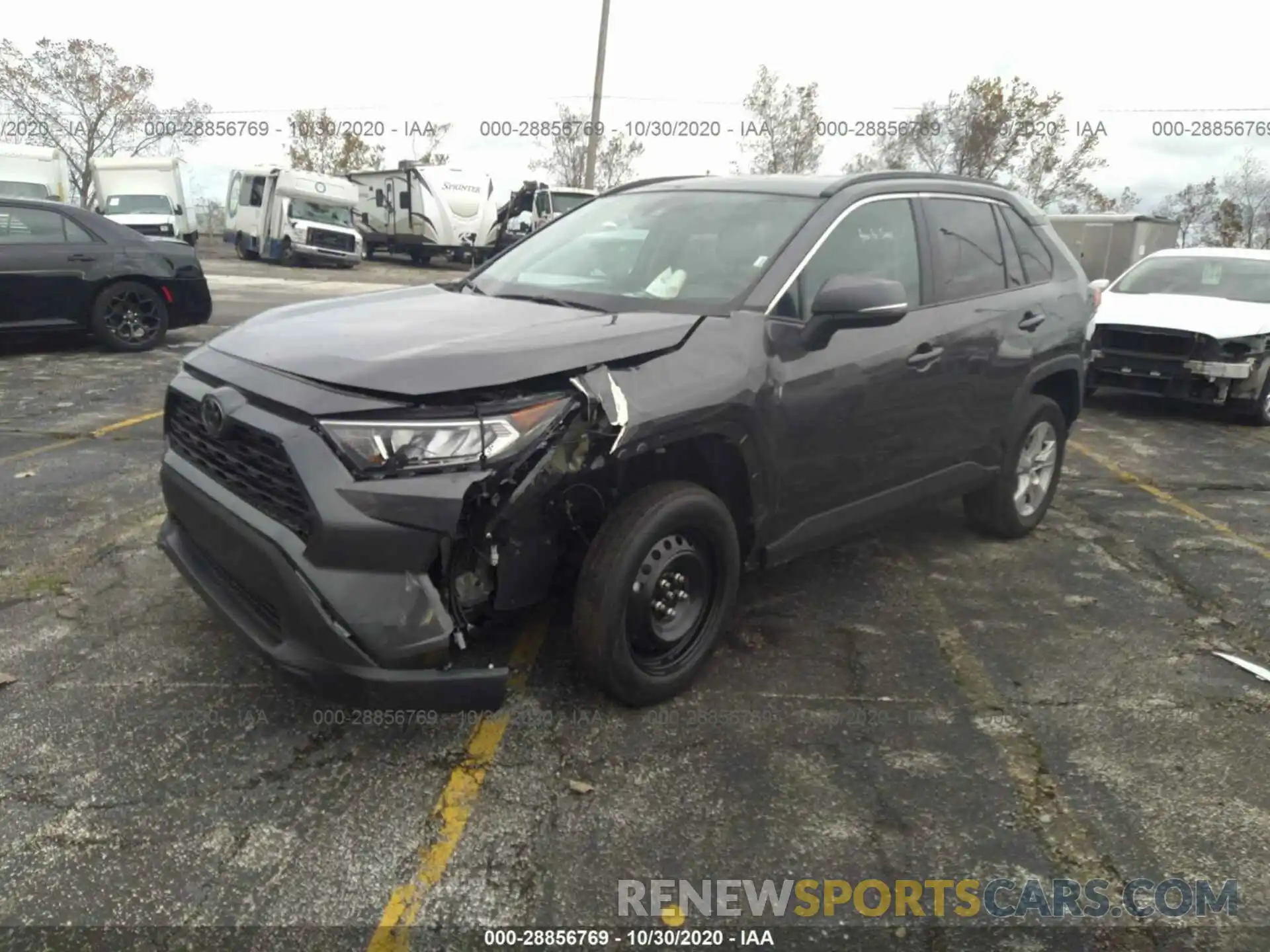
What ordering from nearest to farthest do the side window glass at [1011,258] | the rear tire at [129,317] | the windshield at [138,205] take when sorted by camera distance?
the side window glass at [1011,258], the rear tire at [129,317], the windshield at [138,205]

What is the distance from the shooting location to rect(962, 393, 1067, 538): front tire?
4.78 m

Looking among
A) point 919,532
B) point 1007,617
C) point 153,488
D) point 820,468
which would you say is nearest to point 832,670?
point 820,468

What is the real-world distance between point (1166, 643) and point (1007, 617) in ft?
2.07

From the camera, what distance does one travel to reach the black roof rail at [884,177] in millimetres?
3779

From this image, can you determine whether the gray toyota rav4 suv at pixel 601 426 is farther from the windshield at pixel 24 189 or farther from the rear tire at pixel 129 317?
the windshield at pixel 24 189

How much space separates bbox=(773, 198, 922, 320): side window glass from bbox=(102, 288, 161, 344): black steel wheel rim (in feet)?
27.3

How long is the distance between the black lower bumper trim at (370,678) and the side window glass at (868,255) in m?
1.68

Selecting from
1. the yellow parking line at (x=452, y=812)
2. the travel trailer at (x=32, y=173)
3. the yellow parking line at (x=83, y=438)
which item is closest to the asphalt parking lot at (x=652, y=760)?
the yellow parking line at (x=452, y=812)

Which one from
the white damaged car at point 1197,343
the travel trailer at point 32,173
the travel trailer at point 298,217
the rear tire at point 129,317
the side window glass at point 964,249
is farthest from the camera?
the travel trailer at point 298,217

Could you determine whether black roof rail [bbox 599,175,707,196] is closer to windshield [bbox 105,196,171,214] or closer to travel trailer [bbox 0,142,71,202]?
travel trailer [bbox 0,142,71,202]

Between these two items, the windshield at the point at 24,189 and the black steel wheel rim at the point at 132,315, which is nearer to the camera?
the black steel wheel rim at the point at 132,315

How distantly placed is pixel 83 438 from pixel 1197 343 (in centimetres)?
935

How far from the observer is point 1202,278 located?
994cm

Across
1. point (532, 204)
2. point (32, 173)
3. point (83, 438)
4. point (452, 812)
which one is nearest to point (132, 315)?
point (83, 438)
